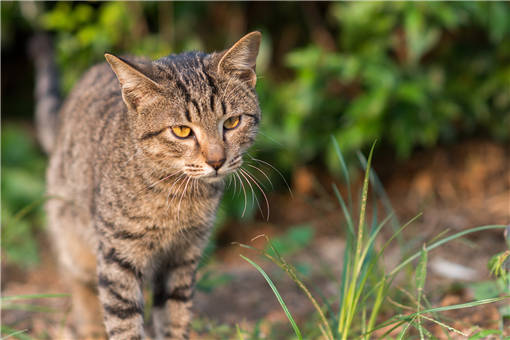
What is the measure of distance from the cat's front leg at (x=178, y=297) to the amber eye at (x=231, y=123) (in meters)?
0.73

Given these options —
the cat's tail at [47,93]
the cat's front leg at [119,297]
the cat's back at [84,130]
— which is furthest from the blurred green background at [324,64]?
the cat's front leg at [119,297]

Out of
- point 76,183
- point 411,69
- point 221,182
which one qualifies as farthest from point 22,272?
point 411,69

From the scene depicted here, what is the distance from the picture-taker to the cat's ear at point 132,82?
2211 mm

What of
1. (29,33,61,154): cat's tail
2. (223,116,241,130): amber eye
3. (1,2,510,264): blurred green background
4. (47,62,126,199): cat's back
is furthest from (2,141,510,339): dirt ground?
Answer: (29,33,61,154): cat's tail

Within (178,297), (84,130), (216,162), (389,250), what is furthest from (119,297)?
(389,250)

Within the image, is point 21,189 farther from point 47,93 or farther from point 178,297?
point 178,297

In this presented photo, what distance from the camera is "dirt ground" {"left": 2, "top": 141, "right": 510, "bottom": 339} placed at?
10.7 feet

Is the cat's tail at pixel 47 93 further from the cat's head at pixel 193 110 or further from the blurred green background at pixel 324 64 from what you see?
the cat's head at pixel 193 110

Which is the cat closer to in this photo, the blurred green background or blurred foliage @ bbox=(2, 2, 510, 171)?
the blurred green background

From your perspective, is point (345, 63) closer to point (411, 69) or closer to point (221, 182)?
point (411, 69)

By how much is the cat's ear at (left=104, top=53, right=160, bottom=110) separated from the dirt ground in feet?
3.45

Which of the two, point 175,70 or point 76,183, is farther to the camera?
point 76,183

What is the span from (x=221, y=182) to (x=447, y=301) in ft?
4.75

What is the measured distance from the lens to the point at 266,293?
379 cm
